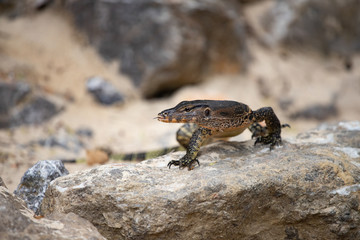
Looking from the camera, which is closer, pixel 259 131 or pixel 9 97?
pixel 259 131

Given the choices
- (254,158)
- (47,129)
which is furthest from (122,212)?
(47,129)

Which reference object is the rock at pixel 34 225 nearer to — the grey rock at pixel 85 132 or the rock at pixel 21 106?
the grey rock at pixel 85 132

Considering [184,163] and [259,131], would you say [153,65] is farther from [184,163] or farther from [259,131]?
[184,163]

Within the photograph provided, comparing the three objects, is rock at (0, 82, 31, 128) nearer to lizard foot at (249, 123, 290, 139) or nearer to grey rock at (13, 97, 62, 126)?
grey rock at (13, 97, 62, 126)

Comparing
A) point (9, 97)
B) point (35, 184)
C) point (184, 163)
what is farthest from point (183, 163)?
point (9, 97)

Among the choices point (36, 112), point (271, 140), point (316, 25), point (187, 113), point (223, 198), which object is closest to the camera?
point (223, 198)

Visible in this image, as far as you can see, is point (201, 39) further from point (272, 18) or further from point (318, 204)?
point (318, 204)
